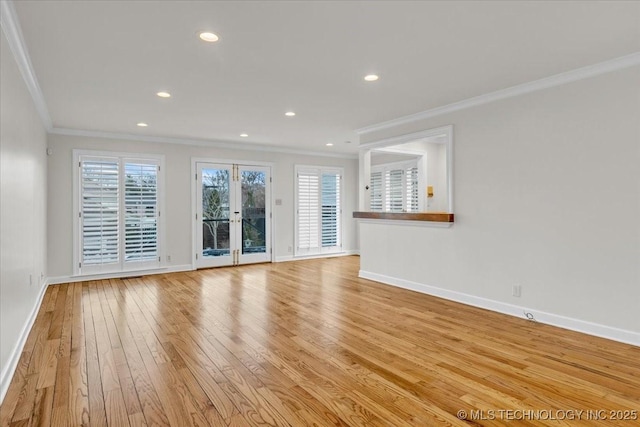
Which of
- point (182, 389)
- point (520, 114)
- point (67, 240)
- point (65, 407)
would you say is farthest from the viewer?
point (67, 240)

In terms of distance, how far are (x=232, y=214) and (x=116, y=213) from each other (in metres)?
2.06

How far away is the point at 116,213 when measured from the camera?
20.0ft

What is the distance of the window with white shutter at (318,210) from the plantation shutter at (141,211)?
2977mm

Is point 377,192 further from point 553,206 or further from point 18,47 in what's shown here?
point 18,47

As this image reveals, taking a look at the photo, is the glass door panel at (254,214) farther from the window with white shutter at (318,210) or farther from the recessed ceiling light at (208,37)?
the recessed ceiling light at (208,37)

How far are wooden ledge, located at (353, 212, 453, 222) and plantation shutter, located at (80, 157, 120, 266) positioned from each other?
4123 millimetres

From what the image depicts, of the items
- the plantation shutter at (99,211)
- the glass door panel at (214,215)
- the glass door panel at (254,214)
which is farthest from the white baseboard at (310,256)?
the plantation shutter at (99,211)

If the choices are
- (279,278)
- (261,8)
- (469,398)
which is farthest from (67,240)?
(469,398)

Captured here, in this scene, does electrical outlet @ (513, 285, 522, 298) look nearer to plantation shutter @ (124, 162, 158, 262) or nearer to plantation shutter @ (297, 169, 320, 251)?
plantation shutter @ (297, 169, 320, 251)

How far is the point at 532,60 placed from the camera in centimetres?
312

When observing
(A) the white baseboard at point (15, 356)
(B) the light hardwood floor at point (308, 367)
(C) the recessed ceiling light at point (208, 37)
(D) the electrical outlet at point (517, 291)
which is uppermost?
(C) the recessed ceiling light at point (208, 37)

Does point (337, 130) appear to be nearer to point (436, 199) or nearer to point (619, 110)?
point (436, 199)

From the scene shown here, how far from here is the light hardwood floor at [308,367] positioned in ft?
6.88

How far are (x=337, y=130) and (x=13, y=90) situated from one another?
4217 millimetres
